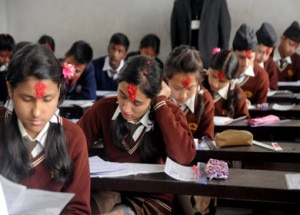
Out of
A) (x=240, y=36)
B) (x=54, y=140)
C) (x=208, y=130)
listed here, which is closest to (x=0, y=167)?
(x=54, y=140)

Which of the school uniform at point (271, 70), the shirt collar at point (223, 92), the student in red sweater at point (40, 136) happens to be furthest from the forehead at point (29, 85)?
the school uniform at point (271, 70)

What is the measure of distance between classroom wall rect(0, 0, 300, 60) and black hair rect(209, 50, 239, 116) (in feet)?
8.81

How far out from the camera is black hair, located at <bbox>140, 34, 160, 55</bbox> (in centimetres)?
516

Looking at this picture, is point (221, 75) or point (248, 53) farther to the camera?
point (248, 53)

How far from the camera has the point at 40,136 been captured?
57.4 inches

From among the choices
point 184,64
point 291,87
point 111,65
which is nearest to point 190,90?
point 184,64

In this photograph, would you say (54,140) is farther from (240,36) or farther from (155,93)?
(240,36)

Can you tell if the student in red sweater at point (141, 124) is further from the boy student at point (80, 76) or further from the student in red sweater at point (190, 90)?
the boy student at point (80, 76)

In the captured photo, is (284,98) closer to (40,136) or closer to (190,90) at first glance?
(190,90)

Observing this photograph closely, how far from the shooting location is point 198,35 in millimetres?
4973

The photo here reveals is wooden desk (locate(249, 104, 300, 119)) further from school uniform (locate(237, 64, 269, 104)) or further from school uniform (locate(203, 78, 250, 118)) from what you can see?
school uniform (locate(237, 64, 269, 104))

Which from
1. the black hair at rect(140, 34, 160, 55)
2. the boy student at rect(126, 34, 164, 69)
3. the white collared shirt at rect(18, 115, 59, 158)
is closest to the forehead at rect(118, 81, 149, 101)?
the white collared shirt at rect(18, 115, 59, 158)

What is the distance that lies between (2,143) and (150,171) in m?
0.54

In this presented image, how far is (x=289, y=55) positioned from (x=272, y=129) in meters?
3.03
